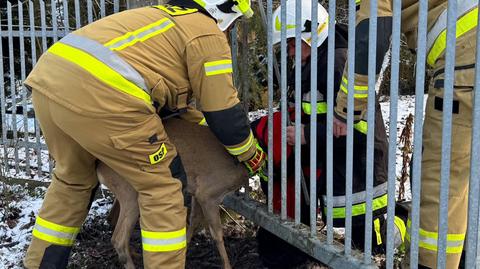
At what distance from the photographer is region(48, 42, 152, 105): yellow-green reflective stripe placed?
3.01m

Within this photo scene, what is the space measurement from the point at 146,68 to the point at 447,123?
1.47m

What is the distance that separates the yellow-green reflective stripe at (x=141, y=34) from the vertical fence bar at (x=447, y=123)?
4.64ft

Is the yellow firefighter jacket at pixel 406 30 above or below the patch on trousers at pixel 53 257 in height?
above

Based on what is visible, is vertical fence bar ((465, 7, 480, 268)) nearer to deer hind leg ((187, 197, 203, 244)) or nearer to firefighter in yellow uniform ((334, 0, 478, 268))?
firefighter in yellow uniform ((334, 0, 478, 268))

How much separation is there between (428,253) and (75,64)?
79.6 inches

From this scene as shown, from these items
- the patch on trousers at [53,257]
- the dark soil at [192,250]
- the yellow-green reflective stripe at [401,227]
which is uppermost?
the yellow-green reflective stripe at [401,227]

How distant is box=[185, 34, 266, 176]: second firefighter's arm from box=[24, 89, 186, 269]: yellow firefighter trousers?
0.90 feet

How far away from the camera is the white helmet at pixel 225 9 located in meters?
3.35

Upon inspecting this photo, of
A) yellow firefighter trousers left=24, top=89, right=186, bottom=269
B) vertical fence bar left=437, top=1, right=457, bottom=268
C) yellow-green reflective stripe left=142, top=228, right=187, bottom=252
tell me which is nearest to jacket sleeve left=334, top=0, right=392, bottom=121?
vertical fence bar left=437, top=1, right=457, bottom=268

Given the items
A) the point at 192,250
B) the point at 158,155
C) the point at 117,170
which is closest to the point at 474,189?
the point at 158,155

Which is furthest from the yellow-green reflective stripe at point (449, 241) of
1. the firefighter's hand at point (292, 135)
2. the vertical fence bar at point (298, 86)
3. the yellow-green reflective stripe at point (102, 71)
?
the yellow-green reflective stripe at point (102, 71)

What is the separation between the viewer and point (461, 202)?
3.11 metres

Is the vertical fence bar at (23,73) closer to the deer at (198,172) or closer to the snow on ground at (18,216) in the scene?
the snow on ground at (18,216)

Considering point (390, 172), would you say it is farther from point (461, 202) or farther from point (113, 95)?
point (113, 95)
